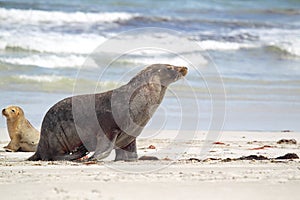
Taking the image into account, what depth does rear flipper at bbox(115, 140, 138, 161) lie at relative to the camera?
737 centimetres

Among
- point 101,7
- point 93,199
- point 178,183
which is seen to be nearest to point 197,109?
point 178,183

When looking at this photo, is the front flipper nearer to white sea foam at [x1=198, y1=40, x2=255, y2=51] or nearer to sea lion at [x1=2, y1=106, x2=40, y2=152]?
sea lion at [x1=2, y1=106, x2=40, y2=152]

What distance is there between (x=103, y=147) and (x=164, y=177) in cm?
155

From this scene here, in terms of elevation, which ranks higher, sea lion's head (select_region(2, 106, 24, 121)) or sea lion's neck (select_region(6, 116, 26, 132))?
sea lion's head (select_region(2, 106, 24, 121))

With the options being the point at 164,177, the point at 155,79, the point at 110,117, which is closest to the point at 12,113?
the point at 110,117

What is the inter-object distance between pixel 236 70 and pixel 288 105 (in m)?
4.19

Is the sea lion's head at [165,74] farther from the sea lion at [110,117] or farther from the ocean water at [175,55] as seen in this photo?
the ocean water at [175,55]

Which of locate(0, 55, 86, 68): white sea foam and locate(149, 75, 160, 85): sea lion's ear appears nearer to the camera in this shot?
locate(149, 75, 160, 85): sea lion's ear

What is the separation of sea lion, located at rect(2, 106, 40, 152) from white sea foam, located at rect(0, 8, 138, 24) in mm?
13622

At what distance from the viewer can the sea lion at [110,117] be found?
7285 mm

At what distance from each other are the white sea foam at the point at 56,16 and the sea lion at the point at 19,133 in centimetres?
1362

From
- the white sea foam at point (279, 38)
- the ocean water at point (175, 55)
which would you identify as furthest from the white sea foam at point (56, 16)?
the white sea foam at point (279, 38)

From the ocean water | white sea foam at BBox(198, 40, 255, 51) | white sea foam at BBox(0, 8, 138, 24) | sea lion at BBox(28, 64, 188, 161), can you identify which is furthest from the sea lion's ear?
white sea foam at BBox(0, 8, 138, 24)

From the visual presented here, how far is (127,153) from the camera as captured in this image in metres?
7.41
